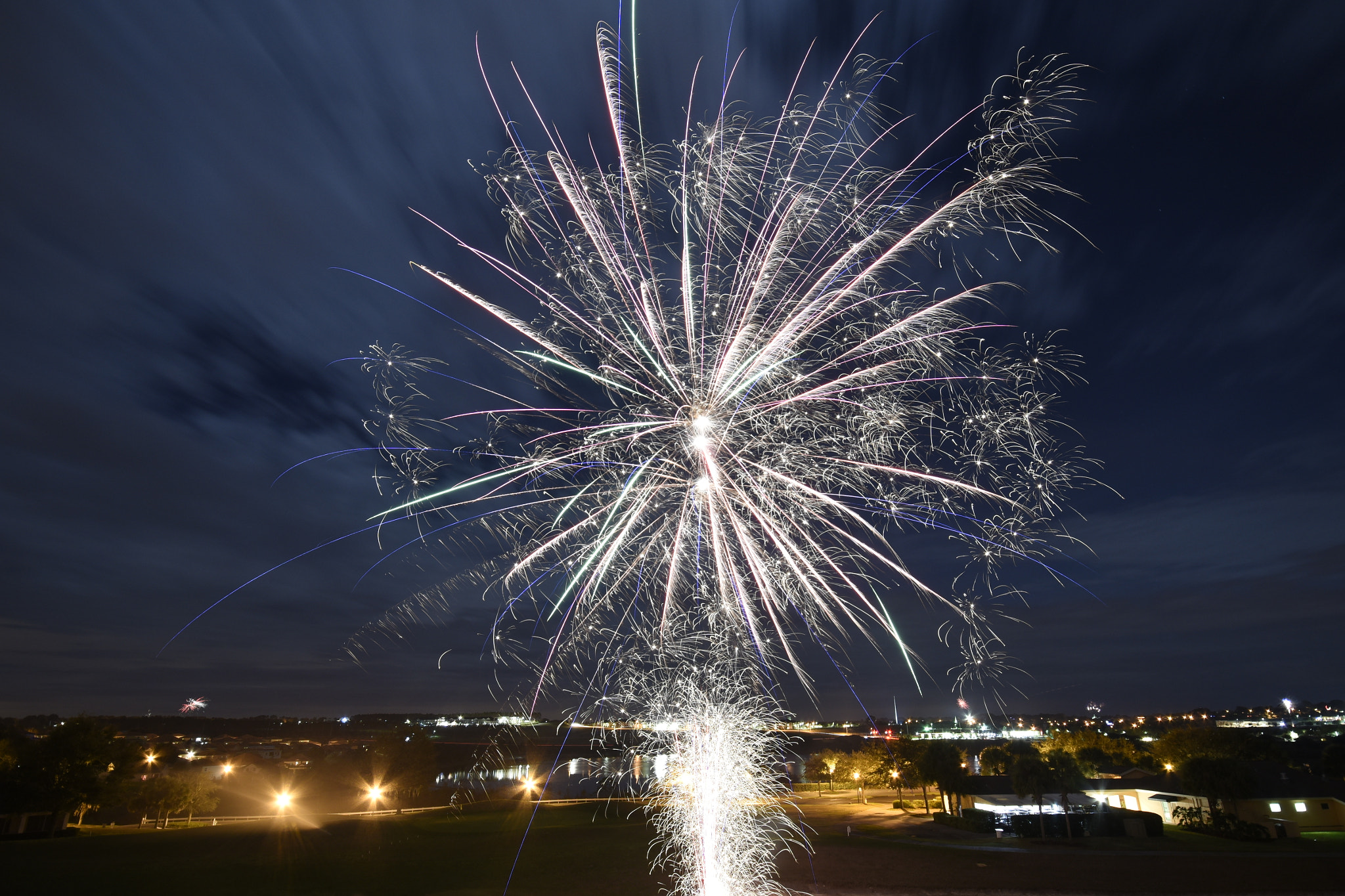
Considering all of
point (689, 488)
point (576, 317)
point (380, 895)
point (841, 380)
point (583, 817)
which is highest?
point (576, 317)

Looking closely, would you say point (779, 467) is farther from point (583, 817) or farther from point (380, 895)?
point (583, 817)

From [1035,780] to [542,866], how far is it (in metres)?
27.5

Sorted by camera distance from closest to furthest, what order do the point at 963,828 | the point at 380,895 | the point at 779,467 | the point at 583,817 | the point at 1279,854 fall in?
the point at 779,467 < the point at 380,895 < the point at 1279,854 < the point at 963,828 < the point at 583,817

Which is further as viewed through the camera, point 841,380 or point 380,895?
point 380,895

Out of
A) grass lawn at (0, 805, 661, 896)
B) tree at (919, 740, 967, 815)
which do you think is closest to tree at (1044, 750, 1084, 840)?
tree at (919, 740, 967, 815)

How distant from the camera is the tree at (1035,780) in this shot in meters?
35.6

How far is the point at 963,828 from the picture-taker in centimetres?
4066

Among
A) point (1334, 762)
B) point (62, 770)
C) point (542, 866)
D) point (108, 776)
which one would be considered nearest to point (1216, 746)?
point (1334, 762)

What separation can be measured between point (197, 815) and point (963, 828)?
5845cm

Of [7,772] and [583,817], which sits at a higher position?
[7,772]

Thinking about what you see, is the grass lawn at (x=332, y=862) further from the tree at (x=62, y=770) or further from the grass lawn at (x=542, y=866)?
the tree at (x=62, y=770)

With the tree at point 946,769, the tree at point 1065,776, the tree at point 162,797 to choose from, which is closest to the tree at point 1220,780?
the tree at point 1065,776

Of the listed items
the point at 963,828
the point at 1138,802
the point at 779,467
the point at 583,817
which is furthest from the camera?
the point at 583,817

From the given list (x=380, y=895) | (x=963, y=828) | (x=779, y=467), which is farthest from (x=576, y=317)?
(x=963, y=828)
